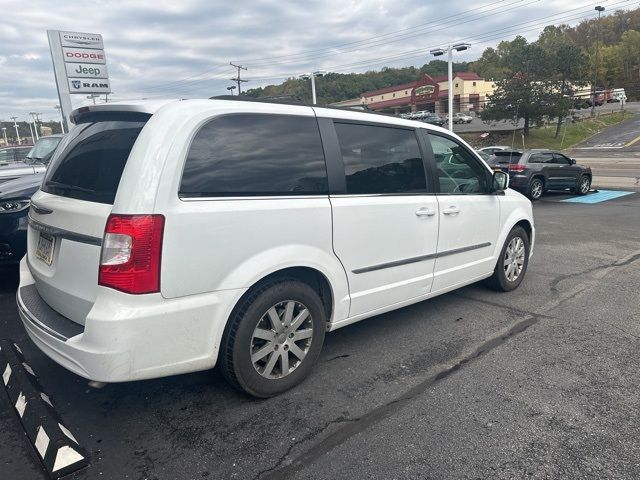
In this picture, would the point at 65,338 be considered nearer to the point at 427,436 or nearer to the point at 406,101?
the point at 427,436

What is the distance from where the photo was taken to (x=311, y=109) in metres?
3.15

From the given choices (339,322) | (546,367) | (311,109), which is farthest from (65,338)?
(546,367)

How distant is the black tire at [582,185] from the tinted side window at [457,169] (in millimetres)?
13615

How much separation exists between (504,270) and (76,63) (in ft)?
42.3

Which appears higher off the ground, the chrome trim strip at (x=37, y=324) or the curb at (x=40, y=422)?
the chrome trim strip at (x=37, y=324)

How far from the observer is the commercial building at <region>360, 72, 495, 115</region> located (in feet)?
238

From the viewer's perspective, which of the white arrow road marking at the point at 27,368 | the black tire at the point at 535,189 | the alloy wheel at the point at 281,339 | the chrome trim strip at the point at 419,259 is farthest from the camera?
the black tire at the point at 535,189

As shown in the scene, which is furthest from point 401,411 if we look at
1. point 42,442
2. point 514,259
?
point 514,259

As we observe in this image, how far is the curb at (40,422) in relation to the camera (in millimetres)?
2322

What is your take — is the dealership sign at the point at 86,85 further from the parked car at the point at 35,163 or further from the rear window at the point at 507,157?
the rear window at the point at 507,157

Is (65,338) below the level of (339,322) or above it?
above

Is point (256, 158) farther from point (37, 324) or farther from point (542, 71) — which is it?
point (542, 71)

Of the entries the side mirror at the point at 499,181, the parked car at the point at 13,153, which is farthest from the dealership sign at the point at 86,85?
the side mirror at the point at 499,181

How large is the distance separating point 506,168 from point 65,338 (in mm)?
15404
